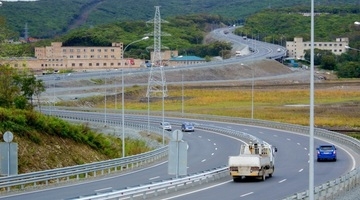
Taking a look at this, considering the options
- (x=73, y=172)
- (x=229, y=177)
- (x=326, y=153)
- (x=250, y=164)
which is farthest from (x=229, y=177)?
(x=326, y=153)

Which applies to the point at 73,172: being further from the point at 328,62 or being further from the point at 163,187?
the point at 328,62

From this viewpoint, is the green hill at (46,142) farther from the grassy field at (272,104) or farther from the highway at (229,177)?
the grassy field at (272,104)

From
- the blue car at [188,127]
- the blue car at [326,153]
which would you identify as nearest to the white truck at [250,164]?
the blue car at [326,153]

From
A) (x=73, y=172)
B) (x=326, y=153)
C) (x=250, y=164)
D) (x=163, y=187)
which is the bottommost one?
(x=326, y=153)

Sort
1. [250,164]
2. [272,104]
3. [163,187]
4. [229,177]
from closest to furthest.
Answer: [163,187] → [250,164] → [229,177] → [272,104]

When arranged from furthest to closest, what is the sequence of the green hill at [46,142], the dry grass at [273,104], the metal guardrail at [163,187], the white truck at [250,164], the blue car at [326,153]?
the dry grass at [273,104] → the blue car at [326,153] → the green hill at [46,142] → the white truck at [250,164] → the metal guardrail at [163,187]

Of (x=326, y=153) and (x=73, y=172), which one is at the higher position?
(x=73, y=172)

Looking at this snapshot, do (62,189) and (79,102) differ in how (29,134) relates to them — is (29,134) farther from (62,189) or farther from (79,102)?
(79,102)

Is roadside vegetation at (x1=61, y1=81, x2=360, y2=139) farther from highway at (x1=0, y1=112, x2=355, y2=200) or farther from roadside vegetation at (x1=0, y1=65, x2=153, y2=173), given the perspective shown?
roadside vegetation at (x1=0, y1=65, x2=153, y2=173)

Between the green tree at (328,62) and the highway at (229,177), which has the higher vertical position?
the green tree at (328,62)

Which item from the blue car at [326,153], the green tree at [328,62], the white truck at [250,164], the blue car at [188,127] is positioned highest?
the green tree at [328,62]

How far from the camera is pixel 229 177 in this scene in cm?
4512

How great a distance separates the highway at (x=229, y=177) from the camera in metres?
36.3

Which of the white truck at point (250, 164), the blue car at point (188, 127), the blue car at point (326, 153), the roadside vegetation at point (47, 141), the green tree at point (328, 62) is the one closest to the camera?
the white truck at point (250, 164)
